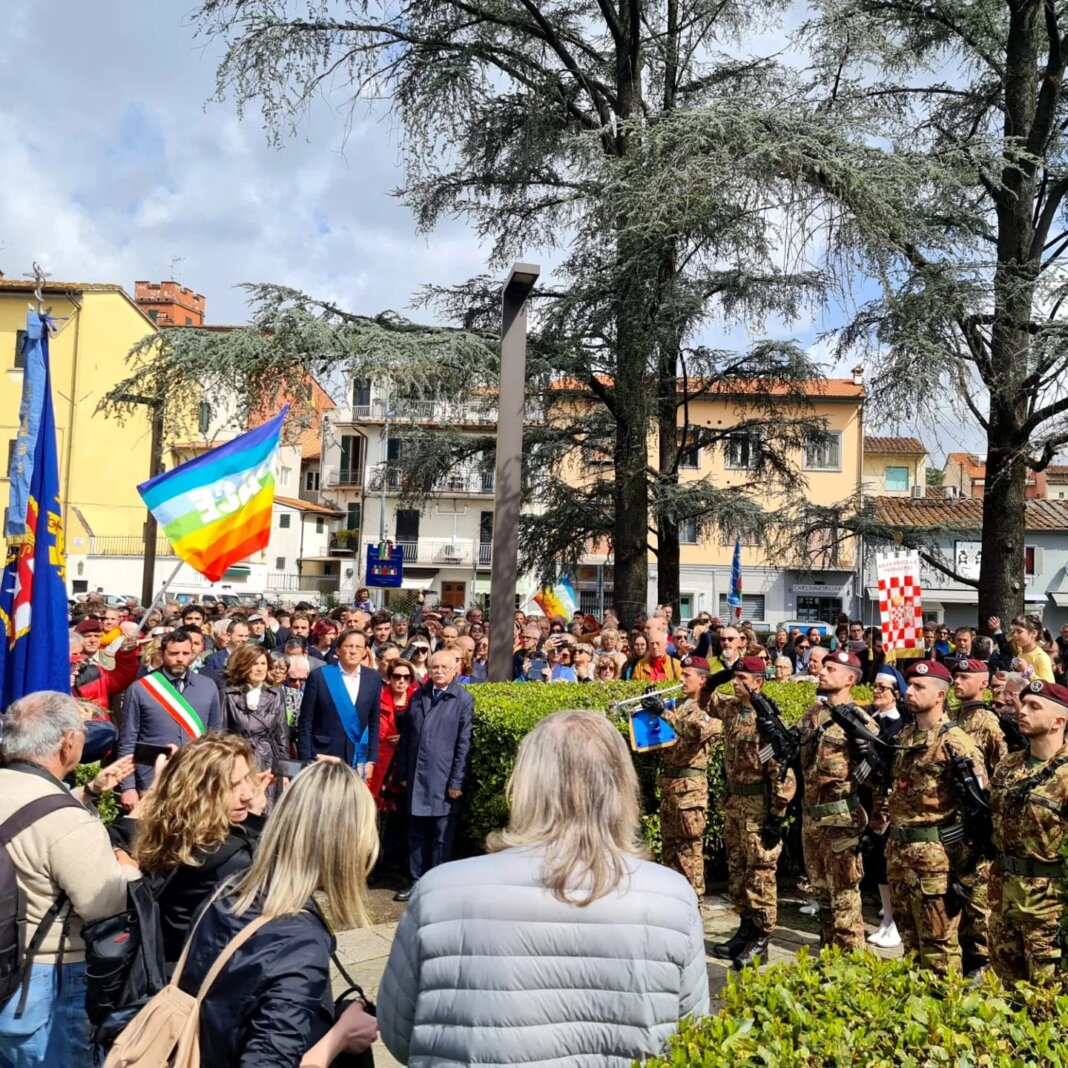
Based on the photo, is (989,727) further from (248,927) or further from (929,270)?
(929,270)

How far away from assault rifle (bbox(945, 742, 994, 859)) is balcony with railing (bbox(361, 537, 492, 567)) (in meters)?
51.4

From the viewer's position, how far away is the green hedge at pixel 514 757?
750 centimetres

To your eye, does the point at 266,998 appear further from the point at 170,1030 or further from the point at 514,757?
the point at 514,757

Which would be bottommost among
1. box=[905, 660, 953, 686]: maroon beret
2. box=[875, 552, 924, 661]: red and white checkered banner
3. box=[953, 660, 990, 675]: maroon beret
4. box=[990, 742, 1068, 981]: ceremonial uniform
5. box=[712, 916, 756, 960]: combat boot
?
box=[712, 916, 756, 960]: combat boot

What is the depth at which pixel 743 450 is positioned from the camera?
17.4 meters

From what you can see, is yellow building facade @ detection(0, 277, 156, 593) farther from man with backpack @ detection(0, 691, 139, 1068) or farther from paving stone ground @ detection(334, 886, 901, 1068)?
man with backpack @ detection(0, 691, 139, 1068)

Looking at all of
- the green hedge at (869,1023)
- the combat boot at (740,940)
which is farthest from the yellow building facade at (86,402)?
the green hedge at (869,1023)

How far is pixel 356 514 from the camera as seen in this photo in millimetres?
59781

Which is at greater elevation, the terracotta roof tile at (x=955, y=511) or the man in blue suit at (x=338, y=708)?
the terracotta roof tile at (x=955, y=511)

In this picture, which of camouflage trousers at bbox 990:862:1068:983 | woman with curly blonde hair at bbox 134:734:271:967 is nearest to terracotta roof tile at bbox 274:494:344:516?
camouflage trousers at bbox 990:862:1068:983

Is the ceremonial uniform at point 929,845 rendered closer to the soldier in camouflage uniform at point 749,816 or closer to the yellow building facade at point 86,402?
the soldier in camouflage uniform at point 749,816

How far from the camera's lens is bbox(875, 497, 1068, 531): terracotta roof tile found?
35656 millimetres

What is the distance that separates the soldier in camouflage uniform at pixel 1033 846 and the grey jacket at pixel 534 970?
9.56 ft

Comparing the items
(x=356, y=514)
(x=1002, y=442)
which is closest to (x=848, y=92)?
(x=1002, y=442)
